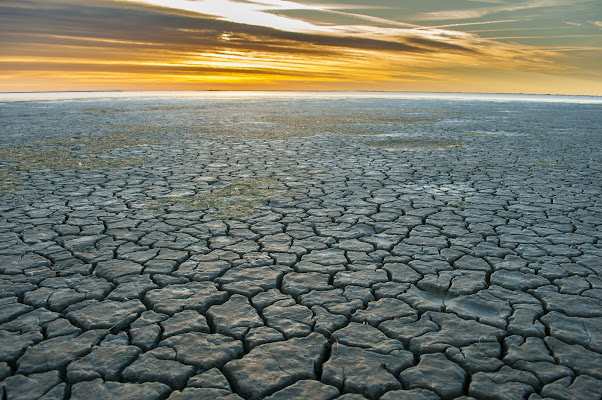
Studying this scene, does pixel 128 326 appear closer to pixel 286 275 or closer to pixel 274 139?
pixel 286 275

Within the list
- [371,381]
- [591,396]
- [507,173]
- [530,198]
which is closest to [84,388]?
[371,381]

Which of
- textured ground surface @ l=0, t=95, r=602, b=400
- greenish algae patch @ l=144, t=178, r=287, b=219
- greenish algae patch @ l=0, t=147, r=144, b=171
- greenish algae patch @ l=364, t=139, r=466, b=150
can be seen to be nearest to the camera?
textured ground surface @ l=0, t=95, r=602, b=400

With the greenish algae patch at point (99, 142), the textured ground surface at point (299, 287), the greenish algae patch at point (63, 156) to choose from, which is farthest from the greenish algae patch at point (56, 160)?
the textured ground surface at point (299, 287)

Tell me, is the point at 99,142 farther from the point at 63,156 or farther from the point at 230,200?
the point at 230,200

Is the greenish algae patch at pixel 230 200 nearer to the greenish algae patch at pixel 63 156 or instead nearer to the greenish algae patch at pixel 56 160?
the greenish algae patch at pixel 63 156

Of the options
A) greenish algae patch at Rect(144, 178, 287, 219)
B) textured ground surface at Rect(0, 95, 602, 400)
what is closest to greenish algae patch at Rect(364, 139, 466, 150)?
textured ground surface at Rect(0, 95, 602, 400)

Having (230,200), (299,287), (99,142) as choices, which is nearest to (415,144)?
(230,200)

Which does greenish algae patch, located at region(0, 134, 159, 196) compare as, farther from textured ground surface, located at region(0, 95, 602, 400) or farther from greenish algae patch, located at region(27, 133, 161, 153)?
textured ground surface, located at region(0, 95, 602, 400)
